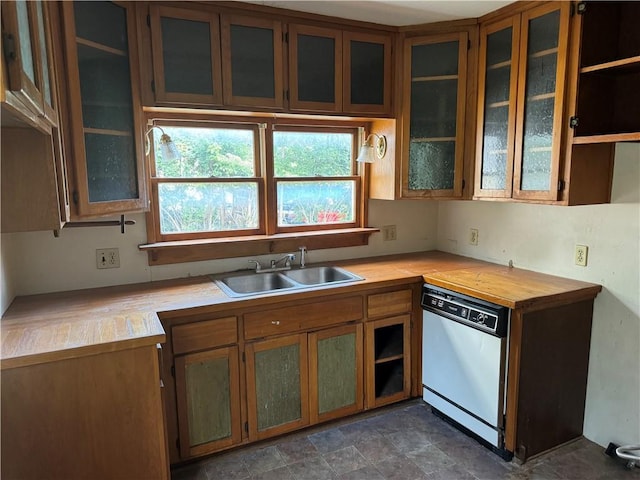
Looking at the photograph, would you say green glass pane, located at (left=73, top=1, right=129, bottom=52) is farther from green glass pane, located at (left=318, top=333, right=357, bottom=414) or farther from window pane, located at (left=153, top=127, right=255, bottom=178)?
green glass pane, located at (left=318, top=333, right=357, bottom=414)

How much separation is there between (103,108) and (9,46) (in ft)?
3.04

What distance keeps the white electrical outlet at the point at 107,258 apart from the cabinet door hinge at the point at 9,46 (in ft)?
4.79

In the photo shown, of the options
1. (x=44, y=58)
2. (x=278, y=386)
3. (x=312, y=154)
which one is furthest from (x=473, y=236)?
(x=44, y=58)

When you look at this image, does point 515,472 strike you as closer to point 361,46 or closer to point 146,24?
point 361,46

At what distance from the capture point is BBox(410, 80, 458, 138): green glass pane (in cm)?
257

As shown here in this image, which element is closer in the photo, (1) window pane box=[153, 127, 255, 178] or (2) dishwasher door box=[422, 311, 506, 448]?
(2) dishwasher door box=[422, 311, 506, 448]

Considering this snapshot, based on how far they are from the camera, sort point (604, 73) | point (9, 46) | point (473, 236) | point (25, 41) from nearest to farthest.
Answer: point (9, 46), point (25, 41), point (604, 73), point (473, 236)

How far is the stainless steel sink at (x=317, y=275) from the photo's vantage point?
8.75ft

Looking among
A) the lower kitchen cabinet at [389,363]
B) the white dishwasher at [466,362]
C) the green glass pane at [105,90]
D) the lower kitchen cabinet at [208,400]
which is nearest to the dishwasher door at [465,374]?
the white dishwasher at [466,362]

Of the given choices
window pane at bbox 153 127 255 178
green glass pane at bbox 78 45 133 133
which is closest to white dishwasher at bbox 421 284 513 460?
window pane at bbox 153 127 255 178

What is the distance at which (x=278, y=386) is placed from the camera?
2.26 meters

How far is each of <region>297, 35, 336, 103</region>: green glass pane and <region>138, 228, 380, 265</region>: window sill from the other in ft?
2.85

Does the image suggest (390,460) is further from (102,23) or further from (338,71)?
(102,23)

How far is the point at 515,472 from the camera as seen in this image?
2.08 metres
